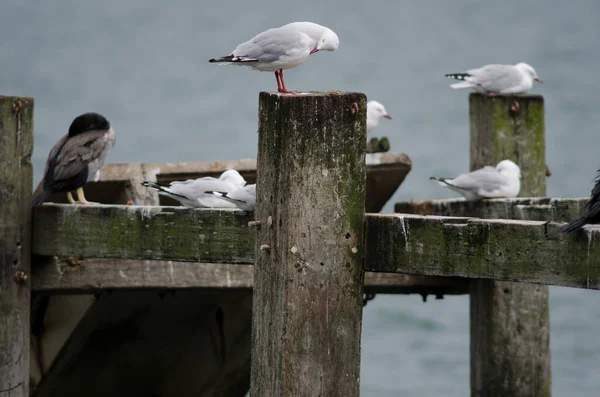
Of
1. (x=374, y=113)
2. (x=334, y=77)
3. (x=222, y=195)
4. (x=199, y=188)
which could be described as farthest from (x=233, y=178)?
(x=334, y=77)

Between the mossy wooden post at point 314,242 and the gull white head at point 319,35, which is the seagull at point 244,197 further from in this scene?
the mossy wooden post at point 314,242

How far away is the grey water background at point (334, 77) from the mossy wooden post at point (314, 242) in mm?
16114

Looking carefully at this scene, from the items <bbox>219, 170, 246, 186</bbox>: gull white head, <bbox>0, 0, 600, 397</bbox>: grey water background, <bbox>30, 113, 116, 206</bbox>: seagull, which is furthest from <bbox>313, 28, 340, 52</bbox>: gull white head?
<bbox>0, 0, 600, 397</bbox>: grey water background

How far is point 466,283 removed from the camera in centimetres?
840

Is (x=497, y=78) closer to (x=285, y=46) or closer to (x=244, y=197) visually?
(x=285, y=46)

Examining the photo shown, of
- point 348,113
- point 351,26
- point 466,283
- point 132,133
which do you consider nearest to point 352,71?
point 351,26

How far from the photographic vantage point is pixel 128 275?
24.3 feet

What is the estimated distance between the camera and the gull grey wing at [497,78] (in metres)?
10.1

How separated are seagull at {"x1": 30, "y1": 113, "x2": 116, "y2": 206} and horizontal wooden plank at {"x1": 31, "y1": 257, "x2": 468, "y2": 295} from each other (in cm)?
41

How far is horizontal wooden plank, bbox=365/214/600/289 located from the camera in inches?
182

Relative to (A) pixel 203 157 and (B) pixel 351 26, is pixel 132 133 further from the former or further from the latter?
(B) pixel 351 26

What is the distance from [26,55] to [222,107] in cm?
566

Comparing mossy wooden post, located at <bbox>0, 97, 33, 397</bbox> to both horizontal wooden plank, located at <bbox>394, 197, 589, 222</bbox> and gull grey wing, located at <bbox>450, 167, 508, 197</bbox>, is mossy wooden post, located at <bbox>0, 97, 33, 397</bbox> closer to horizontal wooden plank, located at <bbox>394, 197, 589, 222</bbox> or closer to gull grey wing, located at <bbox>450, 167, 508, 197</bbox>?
horizontal wooden plank, located at <bbox>394, 197, 589, 222</bbox>

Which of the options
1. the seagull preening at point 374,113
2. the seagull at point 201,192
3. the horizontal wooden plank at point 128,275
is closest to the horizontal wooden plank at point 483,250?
the seagull at point 201,192
